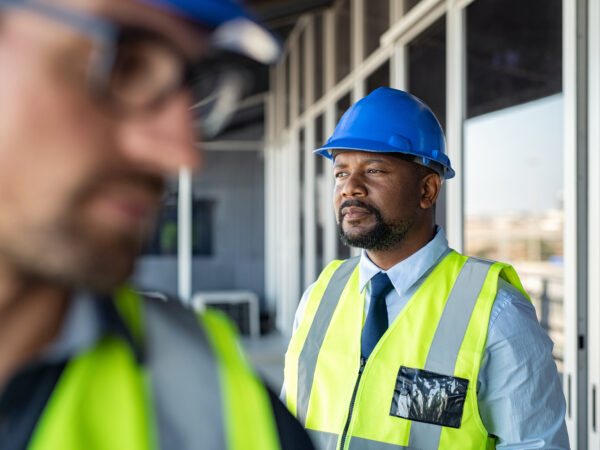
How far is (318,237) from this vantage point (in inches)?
214

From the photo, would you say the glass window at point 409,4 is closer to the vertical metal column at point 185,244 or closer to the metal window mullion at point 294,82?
the metal window mullion at point 294,82

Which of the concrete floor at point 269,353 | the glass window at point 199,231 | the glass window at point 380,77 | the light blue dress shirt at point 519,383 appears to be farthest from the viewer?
the glass window at point 199,231

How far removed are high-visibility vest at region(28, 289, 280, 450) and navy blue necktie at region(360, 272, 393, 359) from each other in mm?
974

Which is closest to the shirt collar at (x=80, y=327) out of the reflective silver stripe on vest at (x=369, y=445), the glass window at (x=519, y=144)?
the reflective silver stripe on vest at (x=369, y=445)

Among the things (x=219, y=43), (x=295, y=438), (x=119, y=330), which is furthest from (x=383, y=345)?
(x=219, y=43)

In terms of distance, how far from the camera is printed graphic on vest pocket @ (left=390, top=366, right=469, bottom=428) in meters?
1.32

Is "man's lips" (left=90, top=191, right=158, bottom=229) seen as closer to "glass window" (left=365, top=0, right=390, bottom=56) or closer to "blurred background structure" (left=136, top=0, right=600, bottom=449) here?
"blurred background structure" (left=136, top=0, right=600, bottom=449)

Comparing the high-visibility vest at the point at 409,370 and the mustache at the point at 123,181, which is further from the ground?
the mustache at the point at 123,181

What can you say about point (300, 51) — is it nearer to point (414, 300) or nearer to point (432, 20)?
point (432, 20)

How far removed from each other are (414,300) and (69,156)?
1251 mm

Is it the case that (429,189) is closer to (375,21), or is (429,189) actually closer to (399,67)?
(399,67)

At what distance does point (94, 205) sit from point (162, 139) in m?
0.07

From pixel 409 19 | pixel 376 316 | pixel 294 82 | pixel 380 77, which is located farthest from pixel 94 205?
pixel 294 82

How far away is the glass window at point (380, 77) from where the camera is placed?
11.0 ft
